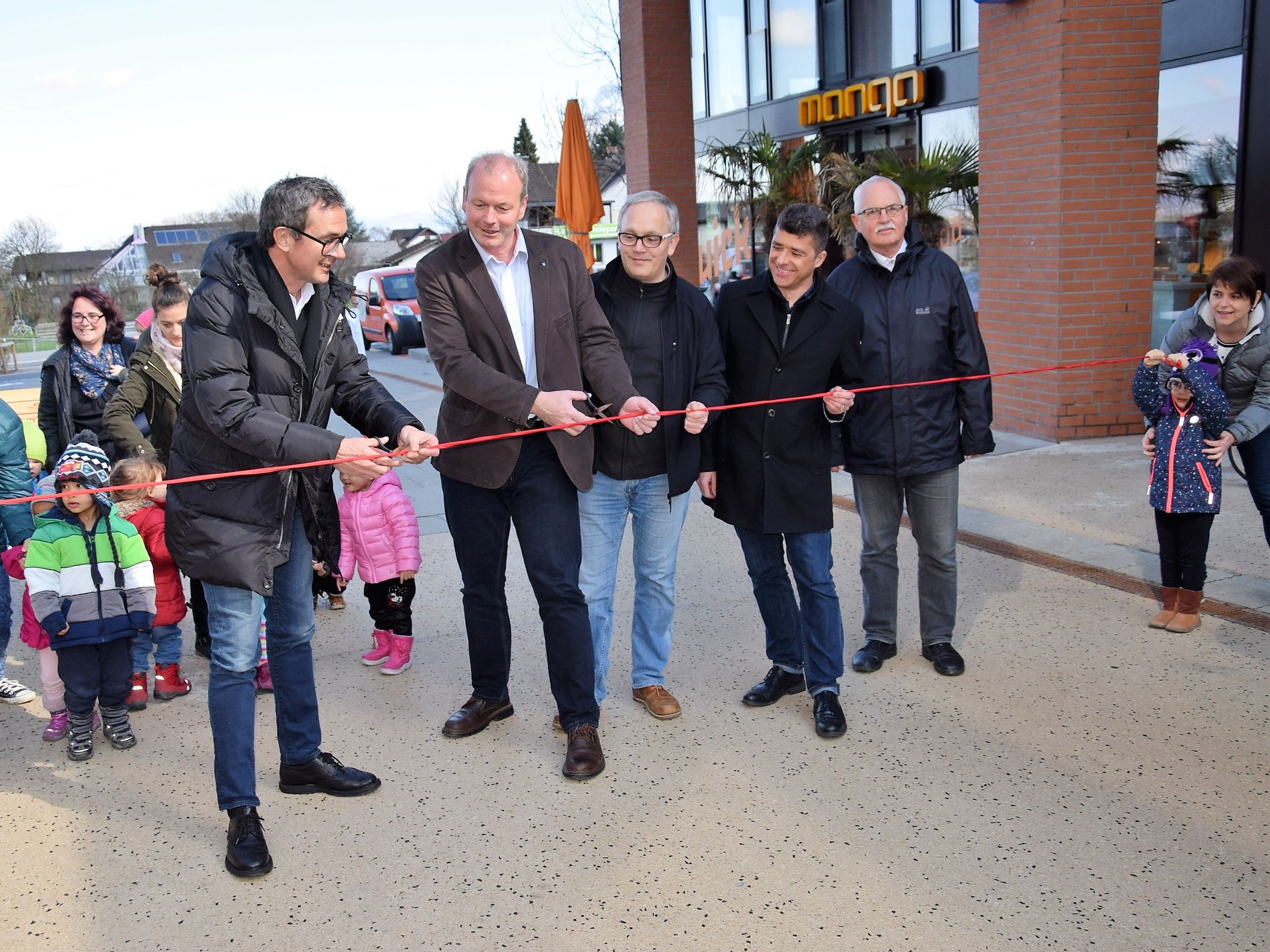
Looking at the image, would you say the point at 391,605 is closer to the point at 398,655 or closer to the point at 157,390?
the point at 398,655

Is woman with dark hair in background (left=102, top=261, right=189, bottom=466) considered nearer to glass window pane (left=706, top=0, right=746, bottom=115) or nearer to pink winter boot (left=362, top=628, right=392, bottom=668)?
pink winter boot (left=362, top=628, right=392, bottom=668)

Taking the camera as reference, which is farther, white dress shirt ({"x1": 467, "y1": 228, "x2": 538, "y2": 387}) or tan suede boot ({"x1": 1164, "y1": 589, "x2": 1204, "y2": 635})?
tan suede boot ({"x1": 1164, "y1": 589, "x2": 1204, "y2": 635})

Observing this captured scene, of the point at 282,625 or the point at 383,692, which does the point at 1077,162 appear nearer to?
the point at 383,692

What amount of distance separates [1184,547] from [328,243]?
3.83 m

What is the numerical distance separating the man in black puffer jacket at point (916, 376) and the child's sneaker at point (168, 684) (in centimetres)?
299

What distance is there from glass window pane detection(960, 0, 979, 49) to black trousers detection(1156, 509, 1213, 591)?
891cm

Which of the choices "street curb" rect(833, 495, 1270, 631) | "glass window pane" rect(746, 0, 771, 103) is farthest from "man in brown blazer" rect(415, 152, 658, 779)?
"glass window pane" rect(746, 0, 771, 103)

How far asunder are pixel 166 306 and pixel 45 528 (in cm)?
154

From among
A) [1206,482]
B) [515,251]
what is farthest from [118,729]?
[1206,482]

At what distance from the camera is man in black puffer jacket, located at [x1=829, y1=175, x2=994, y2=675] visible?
14.5ft

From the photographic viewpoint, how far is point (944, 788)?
3.61 meters

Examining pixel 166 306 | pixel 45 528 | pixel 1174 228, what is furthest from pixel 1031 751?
pixel 1174 228

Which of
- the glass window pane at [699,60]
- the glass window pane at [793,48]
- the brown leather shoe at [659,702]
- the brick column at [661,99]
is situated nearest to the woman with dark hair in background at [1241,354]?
the brown leather shoe at [659,702]

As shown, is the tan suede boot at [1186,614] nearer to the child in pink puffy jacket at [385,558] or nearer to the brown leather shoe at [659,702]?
the brown leather shoe at [659,702]
